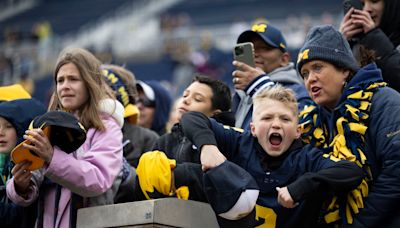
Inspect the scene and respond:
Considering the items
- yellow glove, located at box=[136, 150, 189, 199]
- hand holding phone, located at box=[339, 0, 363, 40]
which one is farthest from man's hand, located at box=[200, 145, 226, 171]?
hand holding phone, located at box=[339, 0, 363, 40]

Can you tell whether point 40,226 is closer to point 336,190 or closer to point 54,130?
point 54,130

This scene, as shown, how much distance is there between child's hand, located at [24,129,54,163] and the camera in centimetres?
312

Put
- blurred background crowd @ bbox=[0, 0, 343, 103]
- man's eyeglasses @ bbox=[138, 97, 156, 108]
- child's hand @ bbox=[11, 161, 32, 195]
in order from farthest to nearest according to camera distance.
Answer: blurred background crowd @ bbox=[0, 0, 343, 103] → man's eyeglasses @ bbox=[138, 97, 156, 108] → child's hand @ bbox=[11, 161, 32, 195]

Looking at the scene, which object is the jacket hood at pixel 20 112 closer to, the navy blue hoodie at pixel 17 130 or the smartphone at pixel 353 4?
the navy blue hoodie at pixel 17 130

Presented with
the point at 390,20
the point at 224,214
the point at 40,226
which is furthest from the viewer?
the point at 390,20

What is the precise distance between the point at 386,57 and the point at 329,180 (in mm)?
846

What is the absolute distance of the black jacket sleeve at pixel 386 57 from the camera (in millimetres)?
3461

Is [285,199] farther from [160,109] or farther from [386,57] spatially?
[160,109]

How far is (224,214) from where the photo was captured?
2.87 metres

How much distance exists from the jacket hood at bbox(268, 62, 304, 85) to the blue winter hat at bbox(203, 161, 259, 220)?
118 centimetres

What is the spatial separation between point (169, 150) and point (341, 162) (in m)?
0.90

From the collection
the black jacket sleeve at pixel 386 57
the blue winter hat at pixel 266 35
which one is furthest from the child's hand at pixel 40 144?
the black jacket sleeve at pixel 386 57

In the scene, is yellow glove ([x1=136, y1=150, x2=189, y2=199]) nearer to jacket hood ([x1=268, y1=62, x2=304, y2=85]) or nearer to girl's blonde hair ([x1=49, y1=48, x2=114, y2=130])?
girl's blonde hair ([x1=49, y1=48, x2=114, y2=130])

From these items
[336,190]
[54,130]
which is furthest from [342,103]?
[54,130]
